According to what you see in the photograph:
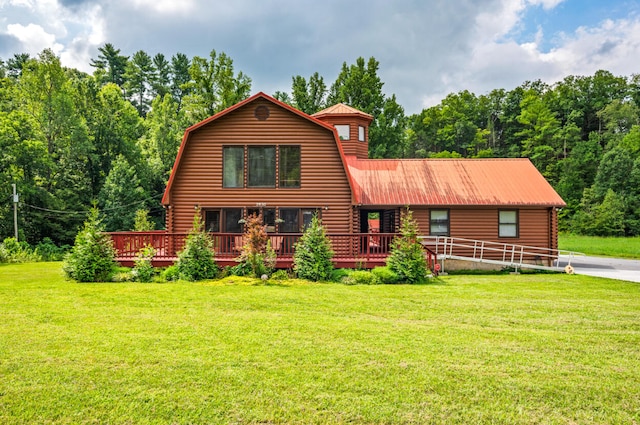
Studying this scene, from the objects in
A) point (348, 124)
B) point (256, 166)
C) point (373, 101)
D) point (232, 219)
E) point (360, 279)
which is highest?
point (373, 101)

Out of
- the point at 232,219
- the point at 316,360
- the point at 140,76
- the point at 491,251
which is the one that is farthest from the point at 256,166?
the point at 140,76

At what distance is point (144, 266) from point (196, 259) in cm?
176

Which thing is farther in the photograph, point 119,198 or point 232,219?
point 119,198

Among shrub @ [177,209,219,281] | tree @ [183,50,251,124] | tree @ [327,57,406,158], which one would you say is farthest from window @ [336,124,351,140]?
tree @ [327,57,406,158]

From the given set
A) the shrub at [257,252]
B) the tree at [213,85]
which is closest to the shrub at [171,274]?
the shrub at [257,252]

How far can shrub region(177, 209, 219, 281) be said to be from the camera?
1352 cm

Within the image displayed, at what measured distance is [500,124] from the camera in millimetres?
63562

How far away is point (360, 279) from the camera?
13461mm

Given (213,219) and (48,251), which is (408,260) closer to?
(213,219)

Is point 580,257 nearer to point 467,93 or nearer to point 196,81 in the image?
point 196,81

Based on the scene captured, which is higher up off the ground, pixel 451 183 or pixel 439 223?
pixel 451 183

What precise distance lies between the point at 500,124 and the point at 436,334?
6325cm

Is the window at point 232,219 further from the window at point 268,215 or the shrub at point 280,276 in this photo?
the shrub at point 280,276

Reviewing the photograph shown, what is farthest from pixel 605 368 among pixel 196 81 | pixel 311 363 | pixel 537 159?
pixel 537 159
